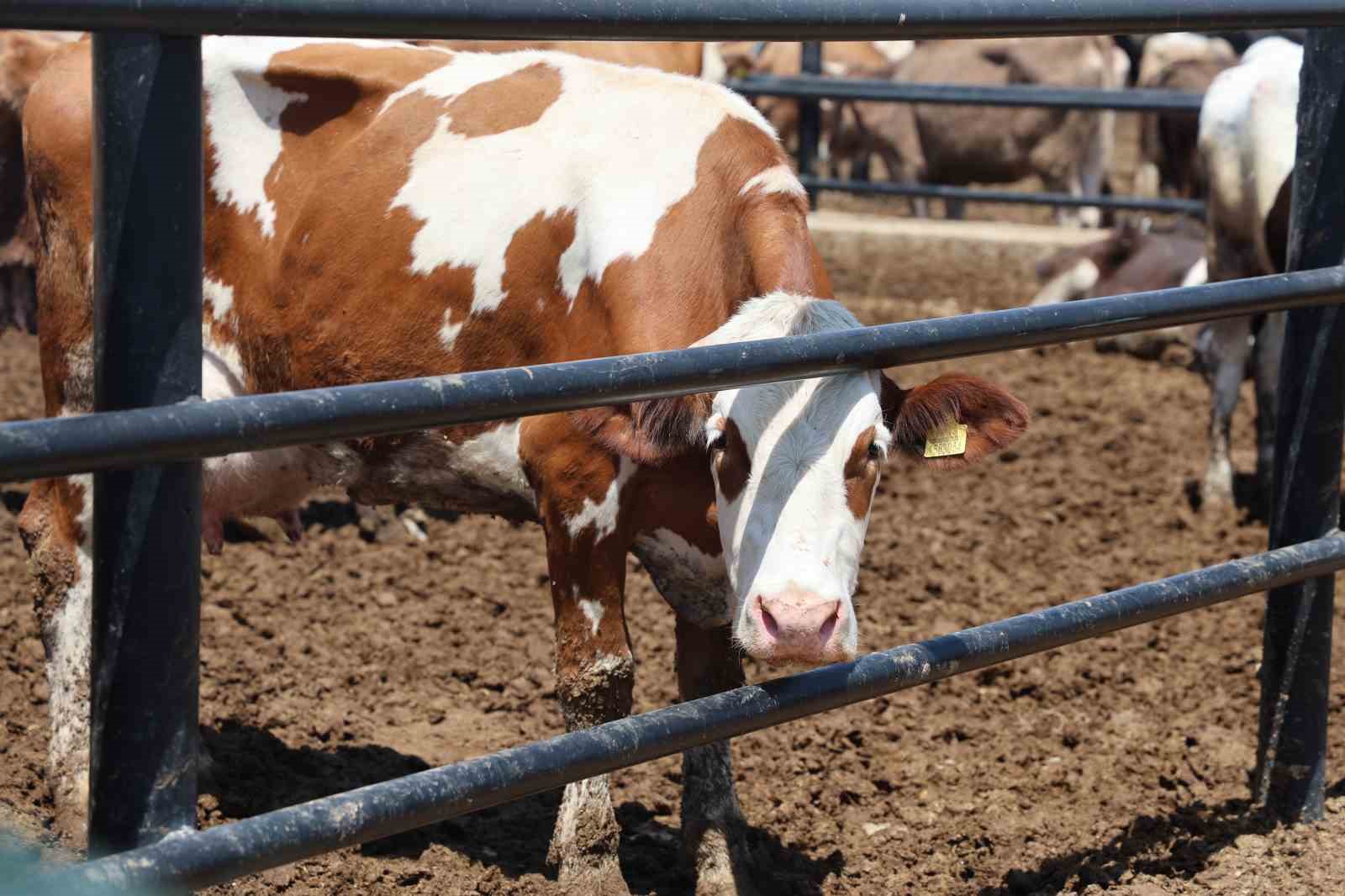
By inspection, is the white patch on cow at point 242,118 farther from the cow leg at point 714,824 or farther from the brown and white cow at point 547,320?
the cow leg at point 714,824

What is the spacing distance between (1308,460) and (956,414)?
2.66ft

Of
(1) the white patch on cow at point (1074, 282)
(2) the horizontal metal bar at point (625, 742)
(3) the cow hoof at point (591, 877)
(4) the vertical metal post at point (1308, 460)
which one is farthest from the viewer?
(1) the white patch on cow at point (1074, 282)

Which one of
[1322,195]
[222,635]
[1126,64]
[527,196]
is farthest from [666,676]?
[1126,64]

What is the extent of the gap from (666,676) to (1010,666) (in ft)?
3.26

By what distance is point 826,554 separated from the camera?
265cm

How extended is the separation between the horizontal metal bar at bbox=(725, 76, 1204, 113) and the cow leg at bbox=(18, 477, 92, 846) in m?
6.23

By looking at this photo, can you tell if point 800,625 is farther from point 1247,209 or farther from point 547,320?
point 1247,209

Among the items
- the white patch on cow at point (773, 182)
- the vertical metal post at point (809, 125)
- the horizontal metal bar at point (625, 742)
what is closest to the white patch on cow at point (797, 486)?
the horizontal metal bar at point (625, 742)

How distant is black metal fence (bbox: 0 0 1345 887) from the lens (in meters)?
1.68

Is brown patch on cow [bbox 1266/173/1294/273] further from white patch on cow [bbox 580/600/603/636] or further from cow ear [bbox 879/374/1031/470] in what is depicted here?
white patch on cow [bbox 580/600/603/636]

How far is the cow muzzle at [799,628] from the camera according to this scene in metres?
2.53

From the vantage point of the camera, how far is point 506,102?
361 cm

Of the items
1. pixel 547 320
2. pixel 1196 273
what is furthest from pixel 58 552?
pixel 1196 273

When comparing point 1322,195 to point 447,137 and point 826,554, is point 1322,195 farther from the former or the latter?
point 447,137
